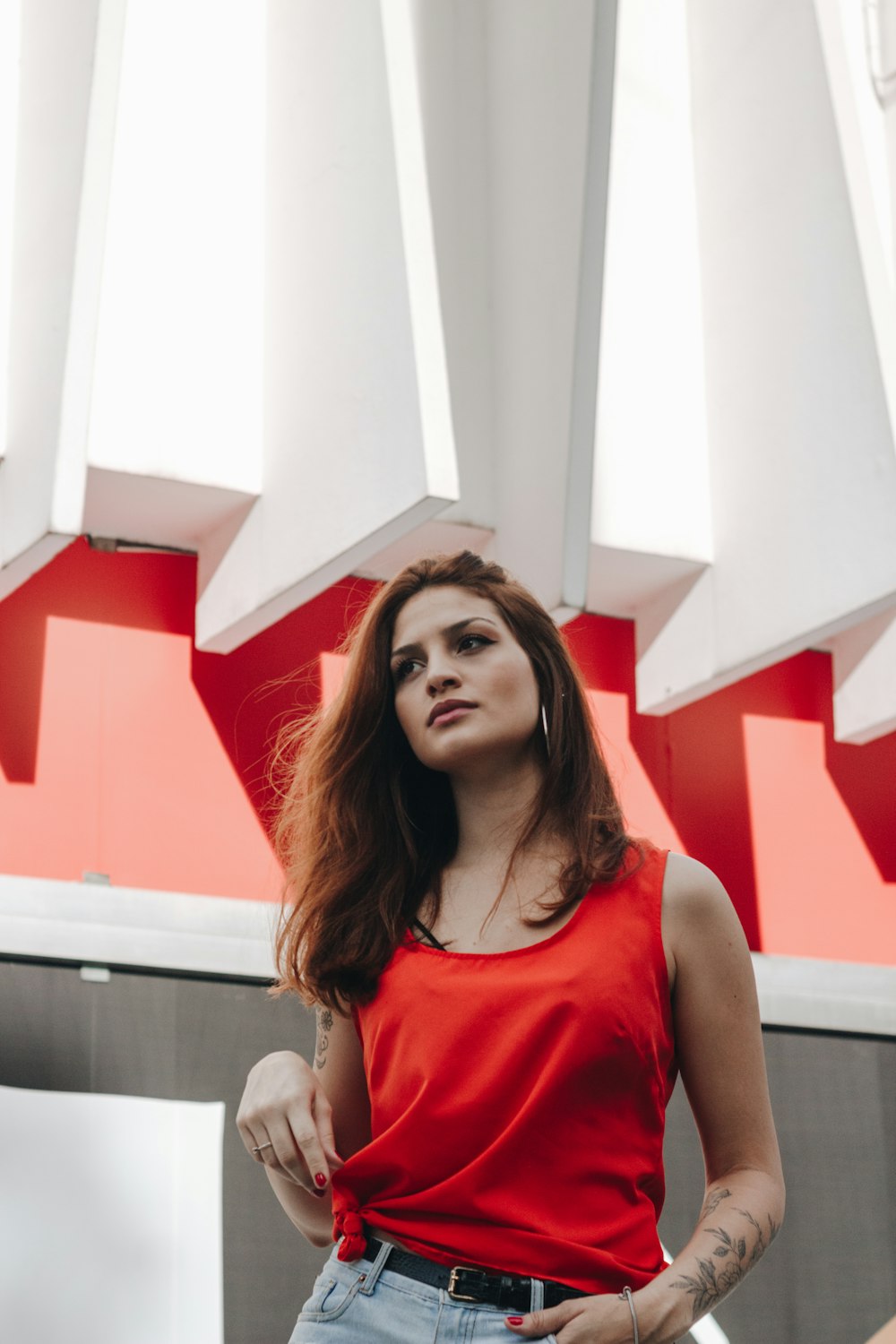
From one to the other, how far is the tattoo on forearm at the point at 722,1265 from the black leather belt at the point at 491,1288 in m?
0.12

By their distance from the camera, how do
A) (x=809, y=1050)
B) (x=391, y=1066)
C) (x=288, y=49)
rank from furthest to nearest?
(x=288, y=49) → (x=809, y=1050) → (x=391, y=1066)

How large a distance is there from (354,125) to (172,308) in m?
0.79

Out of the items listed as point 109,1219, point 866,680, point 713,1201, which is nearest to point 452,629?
point 713,1201

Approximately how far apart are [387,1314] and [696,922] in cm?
49

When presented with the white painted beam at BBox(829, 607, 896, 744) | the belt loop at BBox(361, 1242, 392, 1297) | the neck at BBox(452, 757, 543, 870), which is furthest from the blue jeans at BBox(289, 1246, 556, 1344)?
the white painted beam at BBox(829, 607, 896, 744)

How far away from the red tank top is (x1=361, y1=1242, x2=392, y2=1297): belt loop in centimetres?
2

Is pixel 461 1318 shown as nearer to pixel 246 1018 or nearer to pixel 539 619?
pixel 539 619

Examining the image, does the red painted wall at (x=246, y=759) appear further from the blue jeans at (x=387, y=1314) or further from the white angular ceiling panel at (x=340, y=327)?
the blue jeans at (x=387, y=1314)

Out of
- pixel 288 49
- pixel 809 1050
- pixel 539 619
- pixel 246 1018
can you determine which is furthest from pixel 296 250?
pixel 539 619

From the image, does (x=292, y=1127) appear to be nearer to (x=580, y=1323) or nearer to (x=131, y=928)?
(x=580, y=1323)

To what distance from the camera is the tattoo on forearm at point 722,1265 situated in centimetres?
151

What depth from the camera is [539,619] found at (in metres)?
1.94

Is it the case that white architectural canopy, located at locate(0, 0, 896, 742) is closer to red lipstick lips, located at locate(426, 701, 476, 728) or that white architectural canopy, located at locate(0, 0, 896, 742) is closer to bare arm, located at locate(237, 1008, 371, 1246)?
red lipstick lips, located at locate(426, 701, 476, 728)

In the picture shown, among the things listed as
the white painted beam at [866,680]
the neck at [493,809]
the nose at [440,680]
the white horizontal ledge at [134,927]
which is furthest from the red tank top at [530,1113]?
the white painted beam at [866,680]
